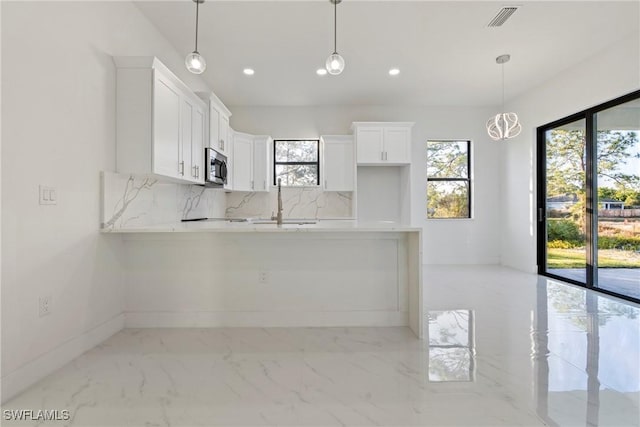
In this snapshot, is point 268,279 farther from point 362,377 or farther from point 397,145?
point 397,145

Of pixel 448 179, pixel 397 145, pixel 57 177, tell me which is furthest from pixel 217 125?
pixel 448 179

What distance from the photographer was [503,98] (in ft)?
18.1

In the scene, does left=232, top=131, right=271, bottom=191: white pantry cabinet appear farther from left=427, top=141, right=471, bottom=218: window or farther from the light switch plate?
the light switch plate

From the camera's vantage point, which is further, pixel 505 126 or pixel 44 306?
pixel 505 126

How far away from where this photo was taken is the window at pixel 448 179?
19.6ft

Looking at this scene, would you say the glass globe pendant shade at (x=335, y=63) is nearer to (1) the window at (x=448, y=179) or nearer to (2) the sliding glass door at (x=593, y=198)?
(2) the sliding glass door at (x=593, y=198)

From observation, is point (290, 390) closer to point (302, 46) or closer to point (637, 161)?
point (302, 46)

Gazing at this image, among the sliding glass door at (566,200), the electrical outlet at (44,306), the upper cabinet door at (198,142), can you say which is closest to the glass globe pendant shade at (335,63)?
the upper cabinet door at (198,142)

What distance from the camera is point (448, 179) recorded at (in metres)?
6.00

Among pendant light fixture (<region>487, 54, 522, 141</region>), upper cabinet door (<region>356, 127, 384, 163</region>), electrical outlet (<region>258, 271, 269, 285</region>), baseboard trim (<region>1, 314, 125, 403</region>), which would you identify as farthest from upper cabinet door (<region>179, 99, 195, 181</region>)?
pendant light fixture (<region>487, 54, 522, 141</region>)

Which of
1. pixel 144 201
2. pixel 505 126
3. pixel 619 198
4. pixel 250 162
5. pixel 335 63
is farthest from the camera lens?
pixel 250 162

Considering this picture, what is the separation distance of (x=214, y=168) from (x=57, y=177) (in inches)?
75.1

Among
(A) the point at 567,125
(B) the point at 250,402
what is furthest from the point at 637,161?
(B) the point at 250,402

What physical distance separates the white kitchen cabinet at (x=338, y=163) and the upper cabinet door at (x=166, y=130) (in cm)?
276
